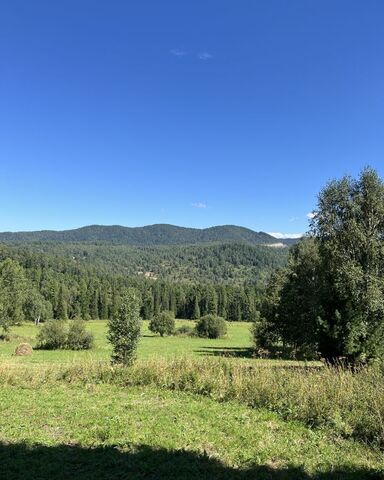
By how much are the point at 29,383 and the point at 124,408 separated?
4167 millimetres

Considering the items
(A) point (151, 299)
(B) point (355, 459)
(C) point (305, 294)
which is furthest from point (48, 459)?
(A) point (151, 299)

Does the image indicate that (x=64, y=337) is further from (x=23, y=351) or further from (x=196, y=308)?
(x=196, y=308)

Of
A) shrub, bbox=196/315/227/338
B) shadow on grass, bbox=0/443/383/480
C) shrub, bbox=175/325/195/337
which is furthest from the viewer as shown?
shrub, bbox=175/325/195/337

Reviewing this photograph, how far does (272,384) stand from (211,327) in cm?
7190

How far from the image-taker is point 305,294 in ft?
121

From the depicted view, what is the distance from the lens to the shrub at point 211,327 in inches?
3177

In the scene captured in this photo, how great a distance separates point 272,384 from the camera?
33.7ft

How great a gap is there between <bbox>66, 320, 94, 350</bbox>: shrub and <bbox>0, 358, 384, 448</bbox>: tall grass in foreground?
39067mm

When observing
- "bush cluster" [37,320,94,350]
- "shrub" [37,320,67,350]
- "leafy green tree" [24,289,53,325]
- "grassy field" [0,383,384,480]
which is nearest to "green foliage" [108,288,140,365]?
"grassy field" [0,383,384,480]

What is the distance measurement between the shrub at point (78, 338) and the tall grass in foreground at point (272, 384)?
39.1 metres

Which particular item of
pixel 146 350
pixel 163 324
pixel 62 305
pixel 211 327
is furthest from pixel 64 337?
pixel 62 305

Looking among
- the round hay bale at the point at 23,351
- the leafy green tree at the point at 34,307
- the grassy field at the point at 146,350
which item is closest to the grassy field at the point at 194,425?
the grassy field at the point at 146,350

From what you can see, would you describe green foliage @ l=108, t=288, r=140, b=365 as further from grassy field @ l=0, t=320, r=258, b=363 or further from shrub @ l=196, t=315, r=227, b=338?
shrub @ l=196, t=315, r=227, b=338

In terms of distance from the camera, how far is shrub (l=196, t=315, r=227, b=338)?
80.7m
